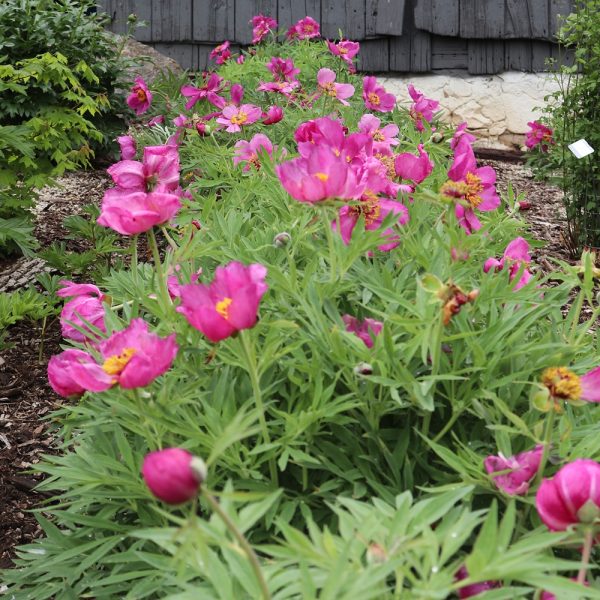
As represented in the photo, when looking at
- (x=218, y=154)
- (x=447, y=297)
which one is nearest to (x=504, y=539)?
(x=447, y=297)

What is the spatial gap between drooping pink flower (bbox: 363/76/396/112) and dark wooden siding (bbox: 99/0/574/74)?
4.77 meters

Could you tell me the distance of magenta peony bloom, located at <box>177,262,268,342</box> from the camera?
93cm

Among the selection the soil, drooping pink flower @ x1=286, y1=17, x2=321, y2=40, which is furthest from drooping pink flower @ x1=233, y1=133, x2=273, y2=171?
drooping pink flower @ x1=286, y1=17, x2=321, y2=40

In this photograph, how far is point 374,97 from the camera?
117 inches

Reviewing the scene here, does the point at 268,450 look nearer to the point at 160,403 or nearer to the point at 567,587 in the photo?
the point at 160,403

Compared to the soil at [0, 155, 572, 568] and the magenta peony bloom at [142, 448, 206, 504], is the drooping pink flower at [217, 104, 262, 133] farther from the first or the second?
the magenta peony bloom at [142, 448, 206, 504]

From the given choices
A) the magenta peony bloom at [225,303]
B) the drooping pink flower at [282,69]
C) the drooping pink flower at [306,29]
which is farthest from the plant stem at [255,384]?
the drooping pink flower at [306,29]

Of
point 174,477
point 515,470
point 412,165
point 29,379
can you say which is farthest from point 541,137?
point 174,477

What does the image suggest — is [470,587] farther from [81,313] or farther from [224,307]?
[81,313]

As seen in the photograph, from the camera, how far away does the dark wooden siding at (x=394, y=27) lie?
741 centimetres

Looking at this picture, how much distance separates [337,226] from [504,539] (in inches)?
26.4

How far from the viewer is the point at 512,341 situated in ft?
4.07

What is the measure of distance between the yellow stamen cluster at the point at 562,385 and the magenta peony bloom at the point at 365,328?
312mm

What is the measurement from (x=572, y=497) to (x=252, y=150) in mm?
1822
